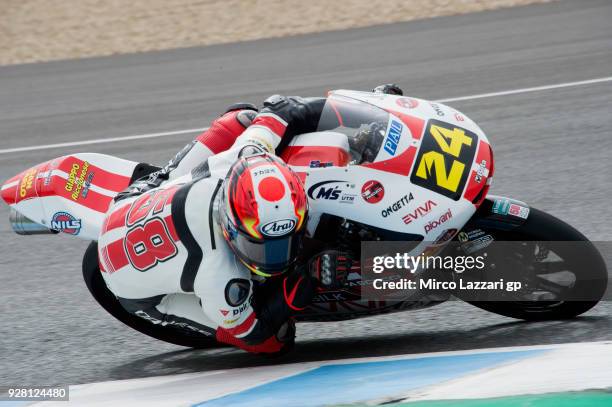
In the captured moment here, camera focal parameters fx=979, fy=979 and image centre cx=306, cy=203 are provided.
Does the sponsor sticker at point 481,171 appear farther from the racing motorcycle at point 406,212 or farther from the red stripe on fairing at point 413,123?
the red stripe on fairing at point 413,123

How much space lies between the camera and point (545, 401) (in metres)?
3.05

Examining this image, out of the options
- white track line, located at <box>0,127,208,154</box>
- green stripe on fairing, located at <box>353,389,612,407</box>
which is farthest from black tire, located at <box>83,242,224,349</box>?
white track line, located at <box>0,127,208,154</box>

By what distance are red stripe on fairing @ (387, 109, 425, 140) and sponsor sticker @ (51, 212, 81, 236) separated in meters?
1.50

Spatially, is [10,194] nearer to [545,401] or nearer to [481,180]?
[481,180]

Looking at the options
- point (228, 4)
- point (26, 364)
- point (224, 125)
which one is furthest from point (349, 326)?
point (228, 4)

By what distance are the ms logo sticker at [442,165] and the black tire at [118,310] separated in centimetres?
142

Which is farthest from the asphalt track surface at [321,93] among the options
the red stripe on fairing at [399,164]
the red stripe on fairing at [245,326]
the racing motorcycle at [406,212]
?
the red stripe on fairing at [399,164]

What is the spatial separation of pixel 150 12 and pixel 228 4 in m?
1.11

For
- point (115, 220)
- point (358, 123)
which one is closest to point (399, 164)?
point (358, 123)

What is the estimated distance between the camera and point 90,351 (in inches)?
180

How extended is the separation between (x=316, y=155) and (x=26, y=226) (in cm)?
153

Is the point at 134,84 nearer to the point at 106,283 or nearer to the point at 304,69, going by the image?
the point at 304,69

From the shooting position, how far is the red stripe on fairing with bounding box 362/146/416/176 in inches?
144

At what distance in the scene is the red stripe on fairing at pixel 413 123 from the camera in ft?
12.2
